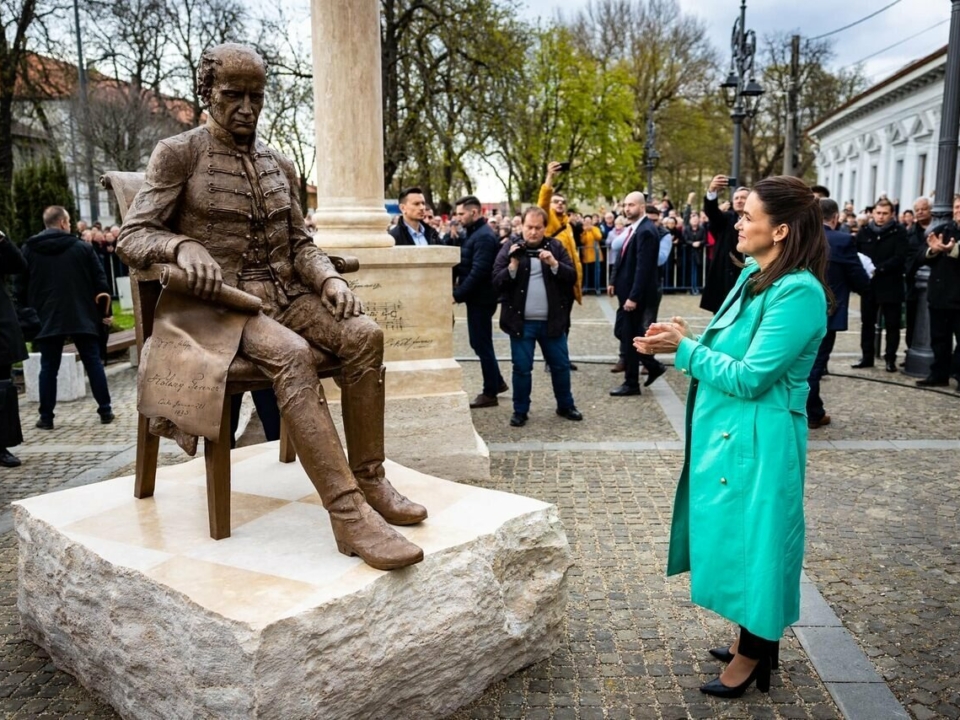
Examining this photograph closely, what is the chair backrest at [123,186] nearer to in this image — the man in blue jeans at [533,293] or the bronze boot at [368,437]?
the bronze boot at [368,437]

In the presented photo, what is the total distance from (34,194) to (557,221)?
909 centimetres

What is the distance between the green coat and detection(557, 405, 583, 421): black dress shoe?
15.6 ft

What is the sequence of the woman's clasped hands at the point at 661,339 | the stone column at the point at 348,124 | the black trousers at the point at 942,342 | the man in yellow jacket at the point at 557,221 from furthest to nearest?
the black trousers at the point at 942,342, the man in yellow jacket at the point at 557,221, the stone column at the point at 348,124, the woman's clasped hands at the point at 661,339

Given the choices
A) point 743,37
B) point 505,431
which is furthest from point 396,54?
point 505,431

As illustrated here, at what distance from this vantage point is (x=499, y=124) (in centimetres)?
1933

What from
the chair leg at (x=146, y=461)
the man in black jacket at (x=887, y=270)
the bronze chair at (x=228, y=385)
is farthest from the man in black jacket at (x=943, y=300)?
the chair leg at (x=146, y=461)

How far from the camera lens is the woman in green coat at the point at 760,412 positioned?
2881 mm

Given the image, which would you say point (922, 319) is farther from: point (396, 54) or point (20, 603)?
point (396, 54)

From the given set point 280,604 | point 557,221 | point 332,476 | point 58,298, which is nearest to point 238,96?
point 332,476

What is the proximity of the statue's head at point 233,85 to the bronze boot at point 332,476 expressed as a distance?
1.13 meters

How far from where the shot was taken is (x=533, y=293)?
753cm

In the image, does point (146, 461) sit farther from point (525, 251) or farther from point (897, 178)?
point (897, 178)

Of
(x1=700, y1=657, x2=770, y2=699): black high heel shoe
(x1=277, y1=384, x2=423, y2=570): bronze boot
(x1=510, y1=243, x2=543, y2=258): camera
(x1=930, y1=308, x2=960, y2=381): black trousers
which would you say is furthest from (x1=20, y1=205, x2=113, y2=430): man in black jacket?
(x1=930, y1=308, x2=960, y2=381): black trousers

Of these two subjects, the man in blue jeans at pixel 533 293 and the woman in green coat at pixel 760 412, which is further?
the man in blue jeans at pixel 533 293
